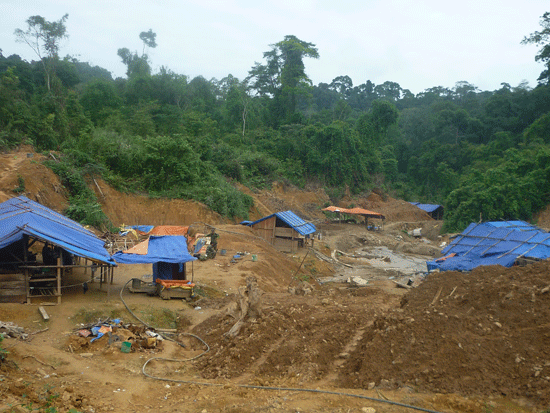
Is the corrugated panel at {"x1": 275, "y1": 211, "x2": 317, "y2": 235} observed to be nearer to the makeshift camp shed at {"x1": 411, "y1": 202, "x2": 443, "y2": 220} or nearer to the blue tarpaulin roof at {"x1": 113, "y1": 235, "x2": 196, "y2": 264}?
the blue tarpaulin roof at {"x1": 113, "y1": 235, "x2": 196, "y2": 264}

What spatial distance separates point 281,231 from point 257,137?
24.1m

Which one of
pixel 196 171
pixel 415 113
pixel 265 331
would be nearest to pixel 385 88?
pixel 415 113

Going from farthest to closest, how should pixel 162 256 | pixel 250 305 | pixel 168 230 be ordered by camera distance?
pixel 168 230
pixel 162 256
pixel 250 305

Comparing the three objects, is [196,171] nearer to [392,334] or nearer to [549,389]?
[392,334]

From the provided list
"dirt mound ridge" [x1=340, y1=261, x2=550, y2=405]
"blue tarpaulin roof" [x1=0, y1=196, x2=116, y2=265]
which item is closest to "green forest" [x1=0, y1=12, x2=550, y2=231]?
"blue tarpaulin roof" [x1=0, y1=196, x2=116, y2=265]

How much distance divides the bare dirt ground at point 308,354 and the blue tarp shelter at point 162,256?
1135 mm

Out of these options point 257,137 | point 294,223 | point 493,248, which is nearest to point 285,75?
point 257,137

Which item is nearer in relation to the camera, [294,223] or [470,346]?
[470,346]

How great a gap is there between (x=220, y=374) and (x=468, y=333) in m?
5.20

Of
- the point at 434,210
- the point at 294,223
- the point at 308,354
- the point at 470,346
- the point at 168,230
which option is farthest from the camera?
the point at 434,210

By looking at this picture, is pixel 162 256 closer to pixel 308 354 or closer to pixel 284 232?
pixel 308 354

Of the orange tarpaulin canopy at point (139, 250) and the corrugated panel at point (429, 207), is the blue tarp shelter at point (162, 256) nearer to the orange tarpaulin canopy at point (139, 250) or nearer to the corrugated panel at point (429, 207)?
the orange tarpaulin canopy at point (139, 250)

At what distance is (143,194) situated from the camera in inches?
1125

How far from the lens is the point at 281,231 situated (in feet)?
83.6
